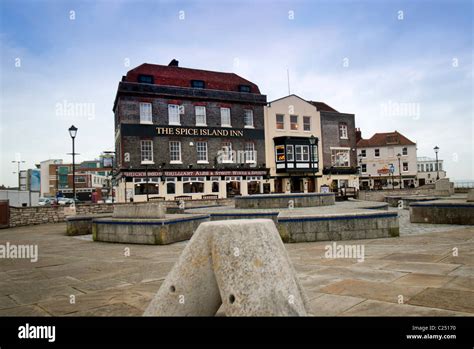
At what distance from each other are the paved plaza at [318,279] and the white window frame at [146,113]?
23.6 meters

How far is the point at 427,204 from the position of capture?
14500mm

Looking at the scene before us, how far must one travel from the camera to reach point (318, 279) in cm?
600

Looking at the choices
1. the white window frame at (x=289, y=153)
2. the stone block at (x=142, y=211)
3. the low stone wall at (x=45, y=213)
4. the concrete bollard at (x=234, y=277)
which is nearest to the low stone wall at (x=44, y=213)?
the low stone wall at (x=45, y=213)

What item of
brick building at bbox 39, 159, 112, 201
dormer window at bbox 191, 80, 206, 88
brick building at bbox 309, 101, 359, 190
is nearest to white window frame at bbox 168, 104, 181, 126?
dormer window at bbox 191, 80, 206, 88

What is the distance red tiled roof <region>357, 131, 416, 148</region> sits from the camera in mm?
58825

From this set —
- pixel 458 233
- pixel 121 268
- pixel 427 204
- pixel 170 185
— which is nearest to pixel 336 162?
pixel 170 185

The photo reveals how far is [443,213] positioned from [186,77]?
2961cm

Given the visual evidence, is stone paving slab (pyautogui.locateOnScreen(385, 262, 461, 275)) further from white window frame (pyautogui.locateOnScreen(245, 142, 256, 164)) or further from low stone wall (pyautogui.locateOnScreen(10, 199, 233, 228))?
white window frame (pyautogui.locateOnScreen(245, 142, 256, 164))

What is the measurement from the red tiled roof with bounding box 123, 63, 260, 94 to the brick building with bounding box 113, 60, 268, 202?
0.31 feet

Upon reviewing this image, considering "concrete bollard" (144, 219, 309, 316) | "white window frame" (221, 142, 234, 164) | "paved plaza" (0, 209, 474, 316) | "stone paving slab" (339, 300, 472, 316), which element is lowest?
"paved plaza" (0, 209, 474, 316)

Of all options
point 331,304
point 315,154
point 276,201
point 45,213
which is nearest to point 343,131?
point 315,154

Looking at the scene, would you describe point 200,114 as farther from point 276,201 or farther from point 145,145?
point 276,201
